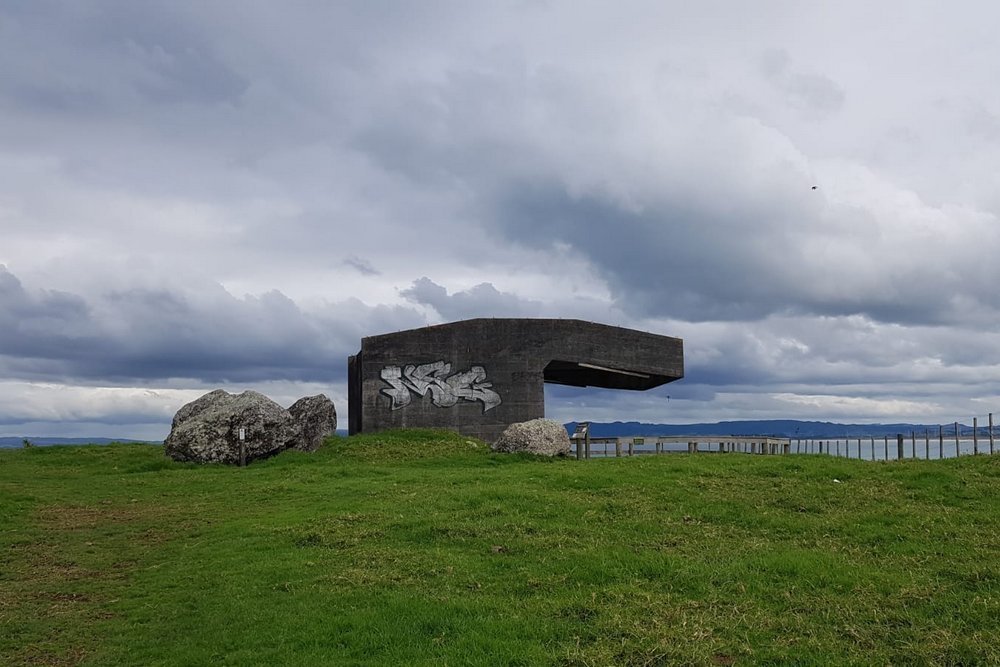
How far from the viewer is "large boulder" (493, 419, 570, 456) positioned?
30266 millimetres

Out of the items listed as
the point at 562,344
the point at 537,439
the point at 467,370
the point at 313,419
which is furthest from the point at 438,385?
the point at 537,439

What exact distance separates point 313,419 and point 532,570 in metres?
22.3

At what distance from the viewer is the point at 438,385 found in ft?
124

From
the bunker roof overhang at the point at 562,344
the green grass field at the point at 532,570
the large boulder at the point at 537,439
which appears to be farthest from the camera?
the bunker roof overhang at the point at 562,344

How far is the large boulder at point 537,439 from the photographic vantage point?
30266 mm

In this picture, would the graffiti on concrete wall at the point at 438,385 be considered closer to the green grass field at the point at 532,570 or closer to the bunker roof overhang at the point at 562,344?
the bunker roof overhang at the point at 562,344

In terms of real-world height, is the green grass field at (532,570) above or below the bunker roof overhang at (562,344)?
below

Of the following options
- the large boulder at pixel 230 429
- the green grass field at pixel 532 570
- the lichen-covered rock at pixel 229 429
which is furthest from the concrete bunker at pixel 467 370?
the green grass field at pixel 532 570

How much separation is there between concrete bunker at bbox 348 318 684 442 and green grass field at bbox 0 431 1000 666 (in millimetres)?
15812

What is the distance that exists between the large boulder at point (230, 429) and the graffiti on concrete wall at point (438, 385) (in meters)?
6.70

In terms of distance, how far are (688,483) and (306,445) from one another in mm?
17243

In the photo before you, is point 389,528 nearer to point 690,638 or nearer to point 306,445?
point 690,638

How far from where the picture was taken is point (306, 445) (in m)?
31.4

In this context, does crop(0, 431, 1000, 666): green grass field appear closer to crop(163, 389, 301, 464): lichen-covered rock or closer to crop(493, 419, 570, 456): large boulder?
crop(163, 389, 301, 464): lichen-covered rock
